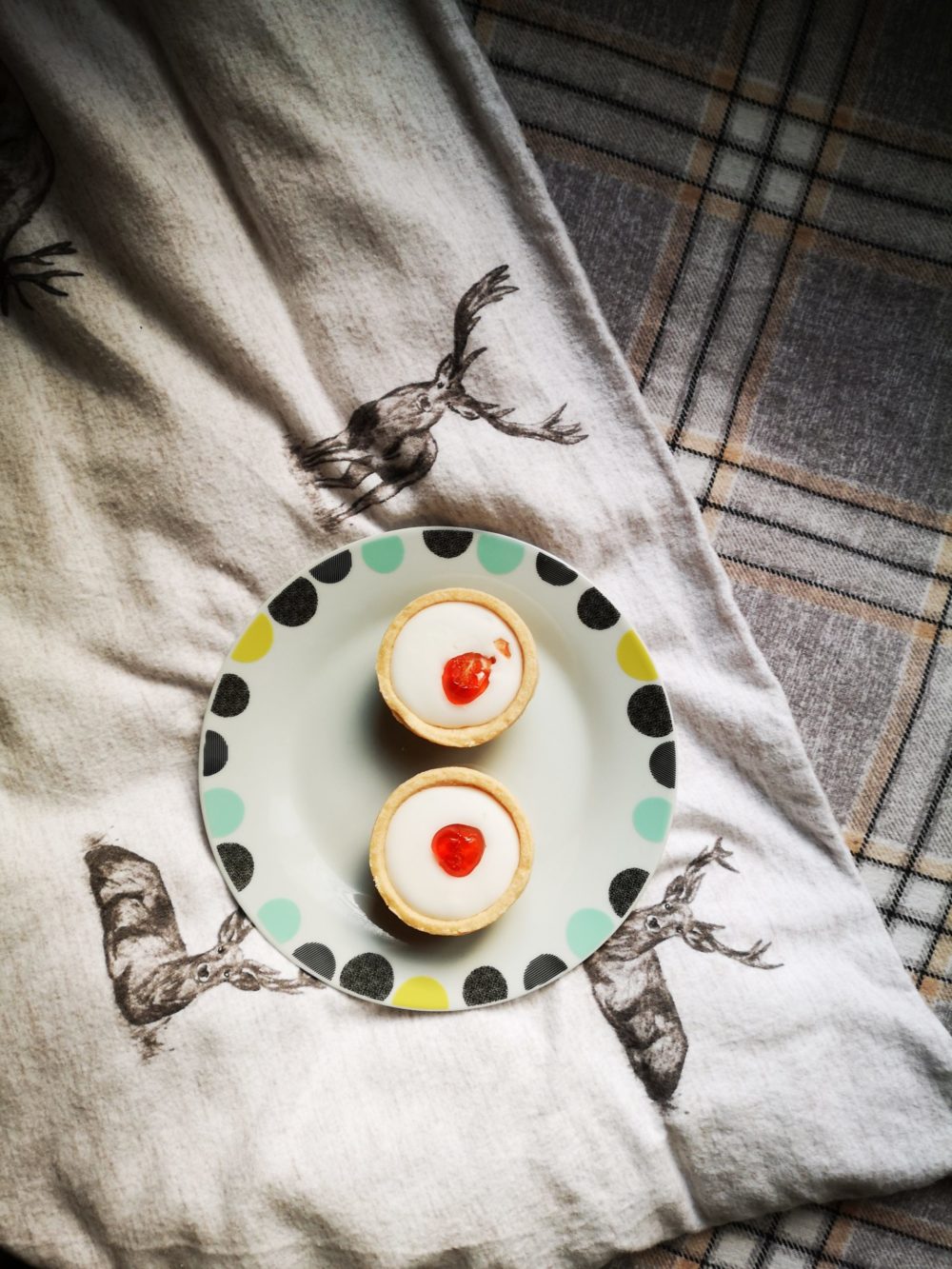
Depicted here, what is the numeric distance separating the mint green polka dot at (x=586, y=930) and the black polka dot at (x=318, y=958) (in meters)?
0.24

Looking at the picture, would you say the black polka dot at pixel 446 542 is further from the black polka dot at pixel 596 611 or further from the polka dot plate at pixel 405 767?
the black polka dot at pixel 596 611

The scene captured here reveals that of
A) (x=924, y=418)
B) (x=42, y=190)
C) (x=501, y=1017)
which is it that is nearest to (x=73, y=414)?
(x=42, y=190)

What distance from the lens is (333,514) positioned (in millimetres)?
977

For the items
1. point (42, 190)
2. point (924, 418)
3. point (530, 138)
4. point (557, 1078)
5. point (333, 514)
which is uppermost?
point (530, 138)

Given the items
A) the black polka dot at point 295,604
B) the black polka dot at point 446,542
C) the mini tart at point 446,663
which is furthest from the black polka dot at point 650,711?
the black polka dot at point 295,604

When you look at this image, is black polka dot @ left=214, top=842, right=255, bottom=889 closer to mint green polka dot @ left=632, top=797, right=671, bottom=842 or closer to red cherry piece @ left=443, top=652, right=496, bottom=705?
red cherry piece @ left=443, top=652, right=496, bottom=705

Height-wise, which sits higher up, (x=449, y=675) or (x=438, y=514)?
(x=438, y=514)

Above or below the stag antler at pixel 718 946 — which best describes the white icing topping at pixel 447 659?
above

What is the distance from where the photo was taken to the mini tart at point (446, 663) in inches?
37.1

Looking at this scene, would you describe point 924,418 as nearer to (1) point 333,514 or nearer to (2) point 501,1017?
(1) point 333,514

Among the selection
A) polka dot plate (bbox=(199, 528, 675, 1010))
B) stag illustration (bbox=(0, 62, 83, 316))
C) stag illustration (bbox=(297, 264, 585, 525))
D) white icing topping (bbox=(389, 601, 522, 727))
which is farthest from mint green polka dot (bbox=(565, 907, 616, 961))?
stag illustration (bbox=(0, 62, 83, 316))

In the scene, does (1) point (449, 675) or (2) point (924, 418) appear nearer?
(1) point (449, 675)

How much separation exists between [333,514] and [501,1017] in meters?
0.54

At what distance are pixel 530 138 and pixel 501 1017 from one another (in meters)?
0.93
